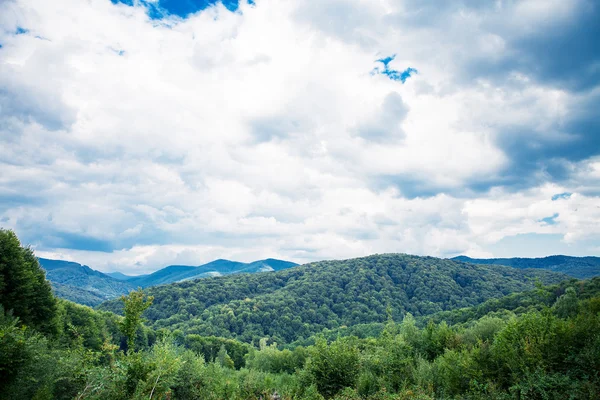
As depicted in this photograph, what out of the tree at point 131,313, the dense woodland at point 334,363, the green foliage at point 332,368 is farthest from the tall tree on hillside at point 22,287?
the green foliage at point 332,368

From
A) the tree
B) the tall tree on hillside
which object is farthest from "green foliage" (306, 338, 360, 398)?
the tall tree on hillside

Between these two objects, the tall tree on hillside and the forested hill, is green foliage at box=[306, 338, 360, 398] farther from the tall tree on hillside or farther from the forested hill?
the forested hill

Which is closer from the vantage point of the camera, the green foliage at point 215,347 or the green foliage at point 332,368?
the green foliage at point 332,368

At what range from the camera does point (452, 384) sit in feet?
61.9

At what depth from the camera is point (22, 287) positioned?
1281 inches

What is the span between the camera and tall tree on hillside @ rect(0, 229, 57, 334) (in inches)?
1254

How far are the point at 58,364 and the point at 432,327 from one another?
119 feet

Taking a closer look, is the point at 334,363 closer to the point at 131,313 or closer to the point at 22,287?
the point at 131,313

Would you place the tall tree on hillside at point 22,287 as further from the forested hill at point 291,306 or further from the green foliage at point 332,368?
the forested hill at point 291,306

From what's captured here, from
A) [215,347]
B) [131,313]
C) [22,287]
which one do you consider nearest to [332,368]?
[131,313]

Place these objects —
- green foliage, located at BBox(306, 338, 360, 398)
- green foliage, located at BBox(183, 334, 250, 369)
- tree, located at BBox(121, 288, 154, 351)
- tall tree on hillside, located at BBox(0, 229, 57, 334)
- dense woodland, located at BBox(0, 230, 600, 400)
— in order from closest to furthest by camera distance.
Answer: dense woodland, located at BBox(0, 230, 600, 400)
tree, located at BBox(121, 288, 154, 351)
green foliage, located at BBox(306, 338, 360, 398)
tall tree on hillside, located at BBox(0, 229, 57, 334)
green foliage, located at BBox(183, 334, 250, 369)

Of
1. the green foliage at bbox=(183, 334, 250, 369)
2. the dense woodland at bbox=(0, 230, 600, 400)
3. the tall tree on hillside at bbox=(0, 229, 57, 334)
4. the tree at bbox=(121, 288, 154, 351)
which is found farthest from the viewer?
the green foliage at bbox=(183, 334, 250, 369)

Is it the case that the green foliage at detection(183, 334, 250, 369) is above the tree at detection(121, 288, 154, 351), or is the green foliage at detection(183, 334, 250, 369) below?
below

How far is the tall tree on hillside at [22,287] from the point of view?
31.9m
